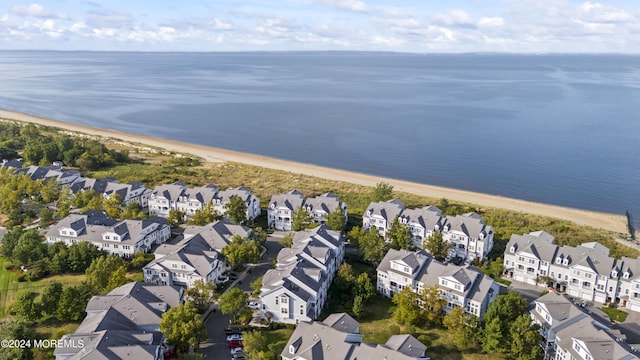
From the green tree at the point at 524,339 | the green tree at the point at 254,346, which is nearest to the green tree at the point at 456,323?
the green tree at the point at 524,339

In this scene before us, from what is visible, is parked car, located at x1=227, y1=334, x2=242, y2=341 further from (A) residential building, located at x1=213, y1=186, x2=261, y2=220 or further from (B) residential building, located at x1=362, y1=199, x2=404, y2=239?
(A) residential building, located at x1=213, y1=186, x2=261, y2=220

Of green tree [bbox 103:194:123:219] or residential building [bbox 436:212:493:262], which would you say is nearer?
residential building [bbox 436:212:493:262]

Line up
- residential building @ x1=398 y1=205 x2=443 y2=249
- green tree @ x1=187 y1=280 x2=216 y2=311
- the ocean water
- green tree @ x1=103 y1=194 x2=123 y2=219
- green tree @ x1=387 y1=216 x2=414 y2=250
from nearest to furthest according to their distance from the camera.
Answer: green tree @ x1=187 y1=280 x2=216 y2=311 < green tree @ x1=387 y1=216 x2=414 y2=250 < residential building @ x1=398 y1=205 x2=443 y2=249 < green tree @ x1=103 y1=194 x2=123 y2=219 < the ocean water

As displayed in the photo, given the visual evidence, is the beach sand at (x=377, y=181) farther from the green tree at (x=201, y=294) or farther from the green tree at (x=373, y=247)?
the green tree at (x=201, y=294)

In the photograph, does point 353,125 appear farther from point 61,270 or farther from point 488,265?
point 61,270

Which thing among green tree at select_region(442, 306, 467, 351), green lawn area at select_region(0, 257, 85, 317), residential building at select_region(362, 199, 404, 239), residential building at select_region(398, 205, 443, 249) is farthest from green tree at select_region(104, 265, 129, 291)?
residential building at select_region(398, 205, 443, 249)

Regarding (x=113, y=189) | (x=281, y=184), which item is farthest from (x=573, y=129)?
(x=113, y=189)

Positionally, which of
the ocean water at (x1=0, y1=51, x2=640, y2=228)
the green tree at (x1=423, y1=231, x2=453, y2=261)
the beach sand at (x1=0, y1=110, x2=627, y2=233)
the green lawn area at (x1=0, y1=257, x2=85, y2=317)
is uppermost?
the ocean water at (x1=0, y1=51, x2=640, y2=228)
